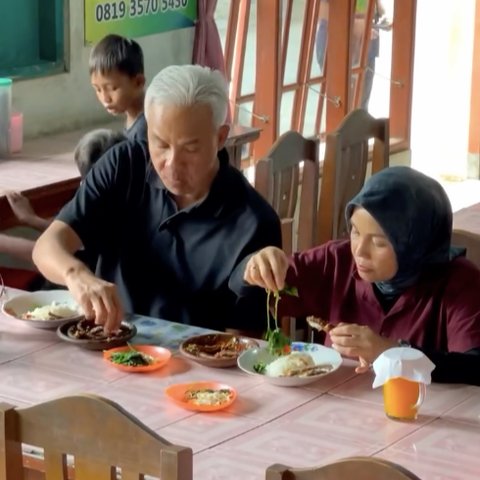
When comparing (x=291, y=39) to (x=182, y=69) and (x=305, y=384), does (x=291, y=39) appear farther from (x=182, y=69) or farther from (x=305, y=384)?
(x=305, y=384)

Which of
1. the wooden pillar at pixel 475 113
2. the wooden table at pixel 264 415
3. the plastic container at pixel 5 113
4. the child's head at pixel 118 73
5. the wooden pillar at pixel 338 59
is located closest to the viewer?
the wooden table at pixel 264 415

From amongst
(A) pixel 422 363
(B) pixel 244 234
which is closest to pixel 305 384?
(A) pixel 422 363

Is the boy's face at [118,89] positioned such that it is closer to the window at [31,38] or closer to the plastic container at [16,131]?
the plastic container at [16,131]

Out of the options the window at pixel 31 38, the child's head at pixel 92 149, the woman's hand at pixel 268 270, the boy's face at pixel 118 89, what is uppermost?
the window at pixel 31 38

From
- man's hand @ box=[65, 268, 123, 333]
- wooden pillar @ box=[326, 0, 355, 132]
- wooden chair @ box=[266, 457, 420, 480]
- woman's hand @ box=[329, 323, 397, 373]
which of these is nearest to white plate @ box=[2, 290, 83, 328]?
man's hand @ box=[65, 268, 123, 333]

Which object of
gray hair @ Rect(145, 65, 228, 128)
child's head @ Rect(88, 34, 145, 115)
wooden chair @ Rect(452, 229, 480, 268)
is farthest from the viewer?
child's head @ Rect(88, 34, 145, 115)

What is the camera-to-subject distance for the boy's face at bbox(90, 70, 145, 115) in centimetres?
410

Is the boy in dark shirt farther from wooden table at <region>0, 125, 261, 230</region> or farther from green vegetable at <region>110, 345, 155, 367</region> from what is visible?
green vegetable at <region>110, 345, 155, 367</region>

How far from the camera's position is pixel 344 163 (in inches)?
176

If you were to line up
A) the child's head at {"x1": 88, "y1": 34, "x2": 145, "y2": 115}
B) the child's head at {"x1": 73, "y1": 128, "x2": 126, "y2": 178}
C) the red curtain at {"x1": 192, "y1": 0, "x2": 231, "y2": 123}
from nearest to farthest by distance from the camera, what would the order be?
the child's head at {"x1": 73, "y1": 128, "x2": 126, "y2": 178}
the child's head at {"x1": 88, "y1": 34, "x2": 145, "y2": 115}
the red curtain at {"x1": 192, "y1": 0, "x2": 231, "y2": 123}

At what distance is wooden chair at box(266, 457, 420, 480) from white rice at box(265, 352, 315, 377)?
0.82 metres

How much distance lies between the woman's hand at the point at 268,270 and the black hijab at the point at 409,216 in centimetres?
19

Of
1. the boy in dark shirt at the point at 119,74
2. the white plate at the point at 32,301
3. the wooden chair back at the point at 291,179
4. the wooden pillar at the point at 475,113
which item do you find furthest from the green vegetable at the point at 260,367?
the wooden pillar at the point at 475,113

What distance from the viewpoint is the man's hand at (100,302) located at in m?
2.62
